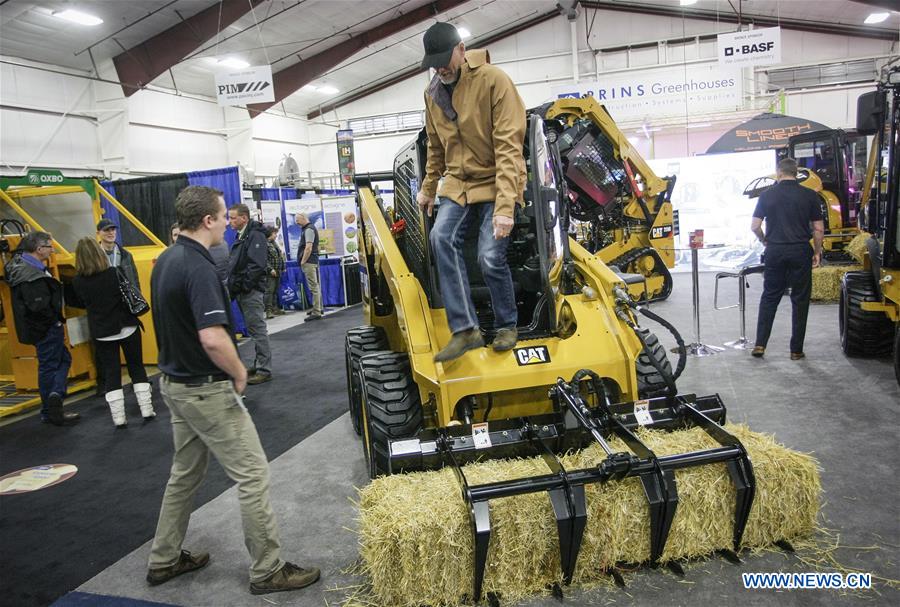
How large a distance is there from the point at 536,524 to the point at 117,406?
4432 millimetres

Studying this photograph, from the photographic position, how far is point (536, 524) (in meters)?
2.66

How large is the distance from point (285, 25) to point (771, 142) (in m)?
13.1

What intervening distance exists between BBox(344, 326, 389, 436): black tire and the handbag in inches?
85.3

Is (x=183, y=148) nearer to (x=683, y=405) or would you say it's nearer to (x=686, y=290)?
(x=686, y=290)

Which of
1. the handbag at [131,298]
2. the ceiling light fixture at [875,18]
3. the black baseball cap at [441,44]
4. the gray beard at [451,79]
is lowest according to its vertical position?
the handbag at [131,298]

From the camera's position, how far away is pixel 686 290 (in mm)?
11727

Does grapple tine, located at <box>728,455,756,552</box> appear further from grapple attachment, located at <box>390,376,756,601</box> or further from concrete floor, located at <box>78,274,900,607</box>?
concrete floor, located at <box>78,274,900,607</box>

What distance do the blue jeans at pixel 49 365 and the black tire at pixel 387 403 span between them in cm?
393

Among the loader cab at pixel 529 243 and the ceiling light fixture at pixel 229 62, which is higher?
the ceiling light fixture at pixel 229 62

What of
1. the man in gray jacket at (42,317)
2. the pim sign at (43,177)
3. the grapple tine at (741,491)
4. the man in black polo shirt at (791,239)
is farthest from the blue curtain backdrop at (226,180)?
the grapple tine at (741,491)

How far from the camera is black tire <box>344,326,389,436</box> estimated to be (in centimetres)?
463

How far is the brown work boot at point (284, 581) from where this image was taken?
2.92 meters

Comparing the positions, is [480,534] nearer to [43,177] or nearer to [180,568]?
[180,568]

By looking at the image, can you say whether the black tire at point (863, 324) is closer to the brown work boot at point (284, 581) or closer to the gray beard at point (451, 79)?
the gray beard at point (451, 79)
